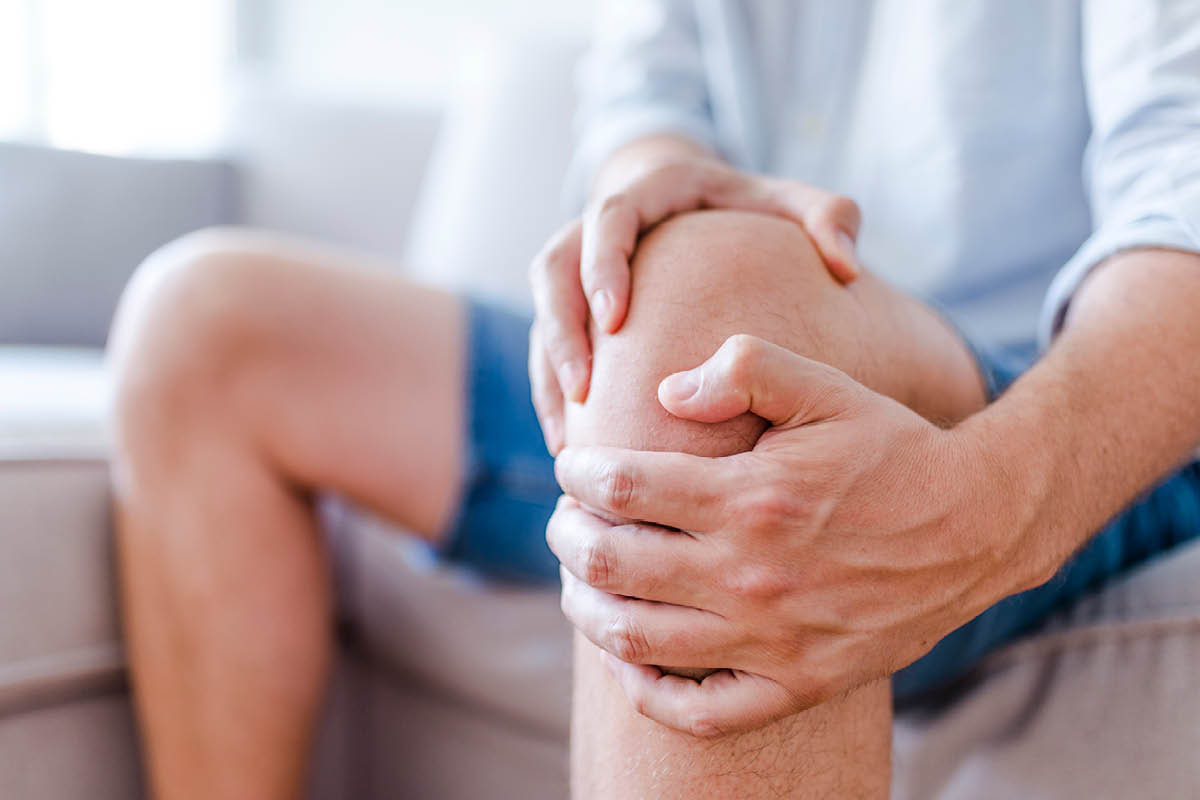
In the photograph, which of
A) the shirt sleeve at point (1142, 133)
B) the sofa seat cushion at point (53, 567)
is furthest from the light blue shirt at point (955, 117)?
the sofa seat cushion at point (53, 567)

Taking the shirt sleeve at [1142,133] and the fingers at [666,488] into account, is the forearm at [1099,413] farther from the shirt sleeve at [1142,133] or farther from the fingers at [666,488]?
the fingers at [666,488]

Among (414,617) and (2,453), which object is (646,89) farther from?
(2,453)

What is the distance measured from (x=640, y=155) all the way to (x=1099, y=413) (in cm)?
41

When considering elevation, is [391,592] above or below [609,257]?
below

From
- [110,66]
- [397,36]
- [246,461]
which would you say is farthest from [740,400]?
[110,66]

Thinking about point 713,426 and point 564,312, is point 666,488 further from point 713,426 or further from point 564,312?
point 564,312

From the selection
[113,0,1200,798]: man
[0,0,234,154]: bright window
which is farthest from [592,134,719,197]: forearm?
[0,0,234,154]: bright window

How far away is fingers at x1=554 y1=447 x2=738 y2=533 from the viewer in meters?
0.37

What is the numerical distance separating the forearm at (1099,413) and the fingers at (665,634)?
5.6 inches

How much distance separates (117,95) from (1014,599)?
316 cm

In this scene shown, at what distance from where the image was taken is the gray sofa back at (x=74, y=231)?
4.75 ft

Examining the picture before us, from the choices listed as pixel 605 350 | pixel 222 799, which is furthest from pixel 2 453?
pixel 605 350

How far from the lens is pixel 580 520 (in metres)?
0.41

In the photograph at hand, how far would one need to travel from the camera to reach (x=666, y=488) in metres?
0.37
